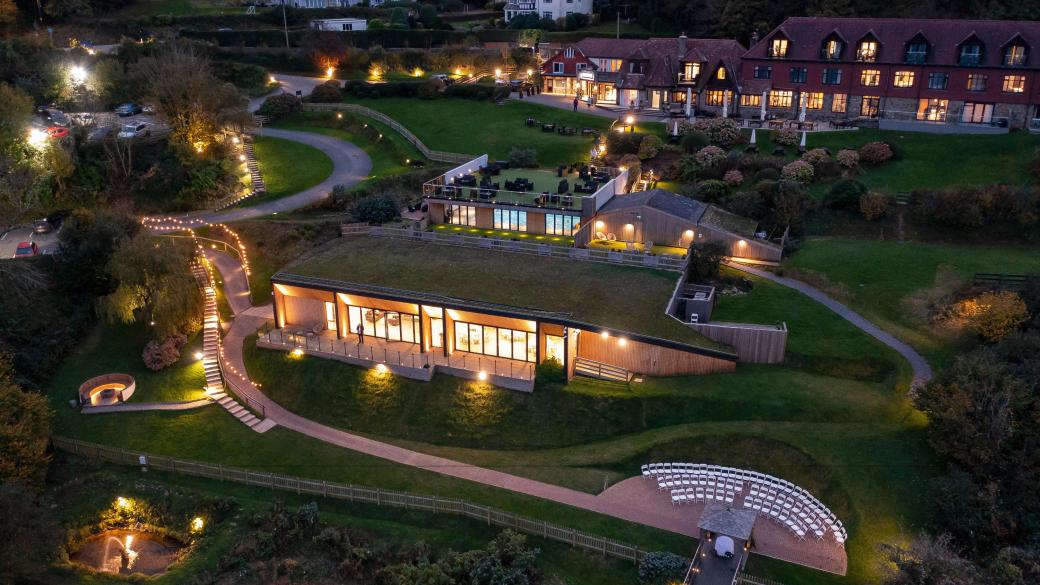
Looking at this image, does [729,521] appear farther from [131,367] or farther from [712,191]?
[712,191]

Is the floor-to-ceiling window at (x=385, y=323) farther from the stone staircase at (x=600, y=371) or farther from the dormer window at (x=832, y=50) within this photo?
the dormer window at (x=832, y=50)

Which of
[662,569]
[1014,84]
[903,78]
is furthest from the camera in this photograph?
[903,78]

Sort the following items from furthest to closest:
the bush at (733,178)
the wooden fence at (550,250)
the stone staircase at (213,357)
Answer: the bush at (733,178)
the wooden fence at (550,250)
the stone staircase at (213,357)

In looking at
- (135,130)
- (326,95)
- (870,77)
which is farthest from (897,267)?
(135,130)

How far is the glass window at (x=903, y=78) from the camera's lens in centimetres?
6944

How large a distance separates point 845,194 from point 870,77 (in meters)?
21.6

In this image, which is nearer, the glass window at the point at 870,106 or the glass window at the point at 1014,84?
the glass window at the point at 1014,84

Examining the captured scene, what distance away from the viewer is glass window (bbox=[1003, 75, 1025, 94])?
65875mm

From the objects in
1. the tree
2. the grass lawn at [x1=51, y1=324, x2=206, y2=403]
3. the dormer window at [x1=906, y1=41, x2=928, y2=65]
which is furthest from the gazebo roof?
the dormer window at [x1=906, y1=41, x2=928, y2=65]

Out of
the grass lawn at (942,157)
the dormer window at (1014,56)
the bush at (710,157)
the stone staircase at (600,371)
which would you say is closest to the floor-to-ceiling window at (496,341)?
the stone staircase at (600,371)

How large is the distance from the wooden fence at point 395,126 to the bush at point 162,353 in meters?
32.8

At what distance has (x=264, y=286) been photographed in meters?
51.8

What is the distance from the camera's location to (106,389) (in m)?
43.0

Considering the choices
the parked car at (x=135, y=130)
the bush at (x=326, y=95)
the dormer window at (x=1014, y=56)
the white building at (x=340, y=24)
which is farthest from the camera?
the white building at (x=340, y=24)
